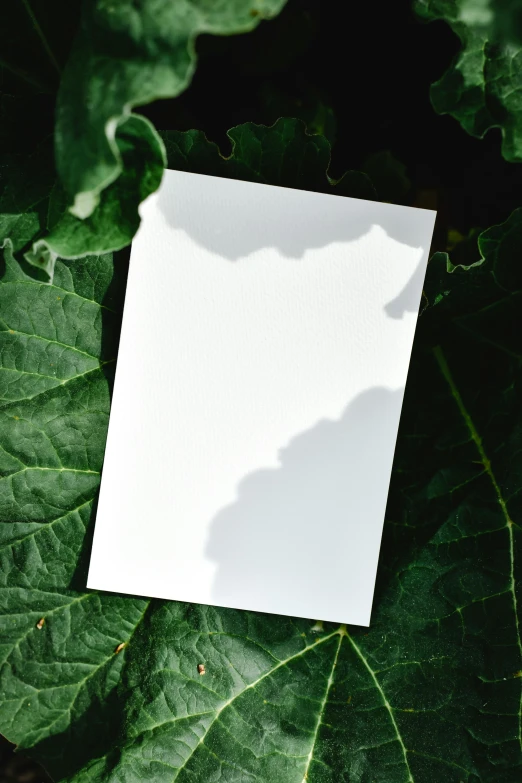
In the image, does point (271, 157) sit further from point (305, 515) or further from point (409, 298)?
point (305, 515)

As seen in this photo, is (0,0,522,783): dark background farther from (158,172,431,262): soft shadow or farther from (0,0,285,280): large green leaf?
(0,0,285,280): large green leaf

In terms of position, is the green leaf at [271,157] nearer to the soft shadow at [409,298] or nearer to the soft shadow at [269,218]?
the soft shadow at [269,218]

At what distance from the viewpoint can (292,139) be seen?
1322 mm

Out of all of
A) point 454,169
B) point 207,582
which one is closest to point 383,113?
point 454,169

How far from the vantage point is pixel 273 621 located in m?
1.47

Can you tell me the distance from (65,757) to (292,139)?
128 cm

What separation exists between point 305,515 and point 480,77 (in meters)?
0.87

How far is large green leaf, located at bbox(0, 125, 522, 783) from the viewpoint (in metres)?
1.38

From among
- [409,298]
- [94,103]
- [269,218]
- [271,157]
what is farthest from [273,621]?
[94,103]

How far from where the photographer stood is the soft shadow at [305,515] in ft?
4.79

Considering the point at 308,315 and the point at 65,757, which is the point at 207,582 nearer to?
the point at 65,757

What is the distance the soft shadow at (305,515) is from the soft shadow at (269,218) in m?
0.33

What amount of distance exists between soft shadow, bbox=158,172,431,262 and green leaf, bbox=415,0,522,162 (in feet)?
0.84

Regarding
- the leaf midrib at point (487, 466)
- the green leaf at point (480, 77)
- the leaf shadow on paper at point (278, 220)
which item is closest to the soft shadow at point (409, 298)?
the leaf shadow on paper at point (278, 220)
